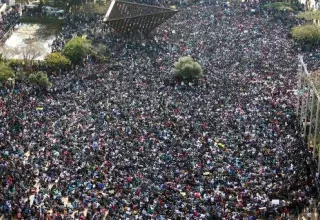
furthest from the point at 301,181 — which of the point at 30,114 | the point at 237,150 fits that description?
the point at 30,114

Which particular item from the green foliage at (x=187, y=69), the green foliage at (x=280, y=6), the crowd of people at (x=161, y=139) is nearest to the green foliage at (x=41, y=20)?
the crowd of people at (x=161, y=139)

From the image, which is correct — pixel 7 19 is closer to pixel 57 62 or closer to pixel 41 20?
pixel 41 20

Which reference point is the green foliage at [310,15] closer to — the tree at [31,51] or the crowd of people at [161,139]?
the crowd of people at [161,139]

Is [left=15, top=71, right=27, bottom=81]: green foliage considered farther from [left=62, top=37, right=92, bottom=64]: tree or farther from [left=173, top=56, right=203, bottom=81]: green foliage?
[left=173, top=56, right=203, bottom=81]: green foliage

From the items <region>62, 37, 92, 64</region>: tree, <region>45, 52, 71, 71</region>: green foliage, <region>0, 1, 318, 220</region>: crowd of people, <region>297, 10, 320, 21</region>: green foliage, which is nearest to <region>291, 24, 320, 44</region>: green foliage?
<region>0, 1, 318, 220</region>: crowd of people

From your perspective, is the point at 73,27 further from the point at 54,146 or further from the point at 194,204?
the point at 194,204
